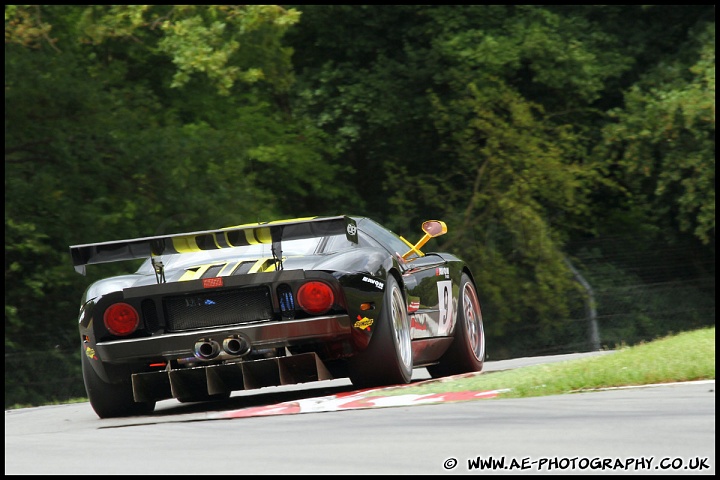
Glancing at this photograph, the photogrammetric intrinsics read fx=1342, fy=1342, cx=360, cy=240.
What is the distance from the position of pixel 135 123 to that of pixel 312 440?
747 inches

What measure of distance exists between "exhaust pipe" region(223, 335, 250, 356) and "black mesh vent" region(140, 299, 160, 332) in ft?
1.67

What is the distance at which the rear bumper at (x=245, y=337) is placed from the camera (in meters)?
8.41

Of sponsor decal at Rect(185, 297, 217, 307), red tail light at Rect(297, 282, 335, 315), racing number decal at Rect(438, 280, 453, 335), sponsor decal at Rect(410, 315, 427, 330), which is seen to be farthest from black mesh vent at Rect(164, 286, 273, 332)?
racing number decal at Rect(438, 280, 453, 335)

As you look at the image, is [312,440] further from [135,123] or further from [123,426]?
[135,123]

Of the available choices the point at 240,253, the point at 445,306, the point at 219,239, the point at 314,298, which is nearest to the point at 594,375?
the point at 314,298

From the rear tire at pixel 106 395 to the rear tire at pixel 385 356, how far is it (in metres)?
1.55

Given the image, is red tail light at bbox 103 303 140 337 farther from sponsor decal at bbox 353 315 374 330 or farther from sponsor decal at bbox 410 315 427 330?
sponsor decal at bbox 410 315 427 330

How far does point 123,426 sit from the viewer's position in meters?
7.97

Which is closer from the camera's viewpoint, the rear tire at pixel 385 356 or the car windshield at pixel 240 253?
the rear tire at pixel 385 356

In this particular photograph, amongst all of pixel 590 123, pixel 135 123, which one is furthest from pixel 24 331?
pixel 590 123

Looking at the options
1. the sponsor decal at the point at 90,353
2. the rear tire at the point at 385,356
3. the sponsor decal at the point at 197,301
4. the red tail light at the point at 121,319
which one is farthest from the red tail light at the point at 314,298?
the sponsor decal at the point at 90,353

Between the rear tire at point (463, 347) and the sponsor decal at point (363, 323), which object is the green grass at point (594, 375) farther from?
the rear tire at point (463, 347)

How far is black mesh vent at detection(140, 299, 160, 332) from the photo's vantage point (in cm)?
866

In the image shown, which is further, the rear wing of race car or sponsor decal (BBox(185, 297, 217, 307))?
sponsor decal (BBox(185, 297, 217, 307))
